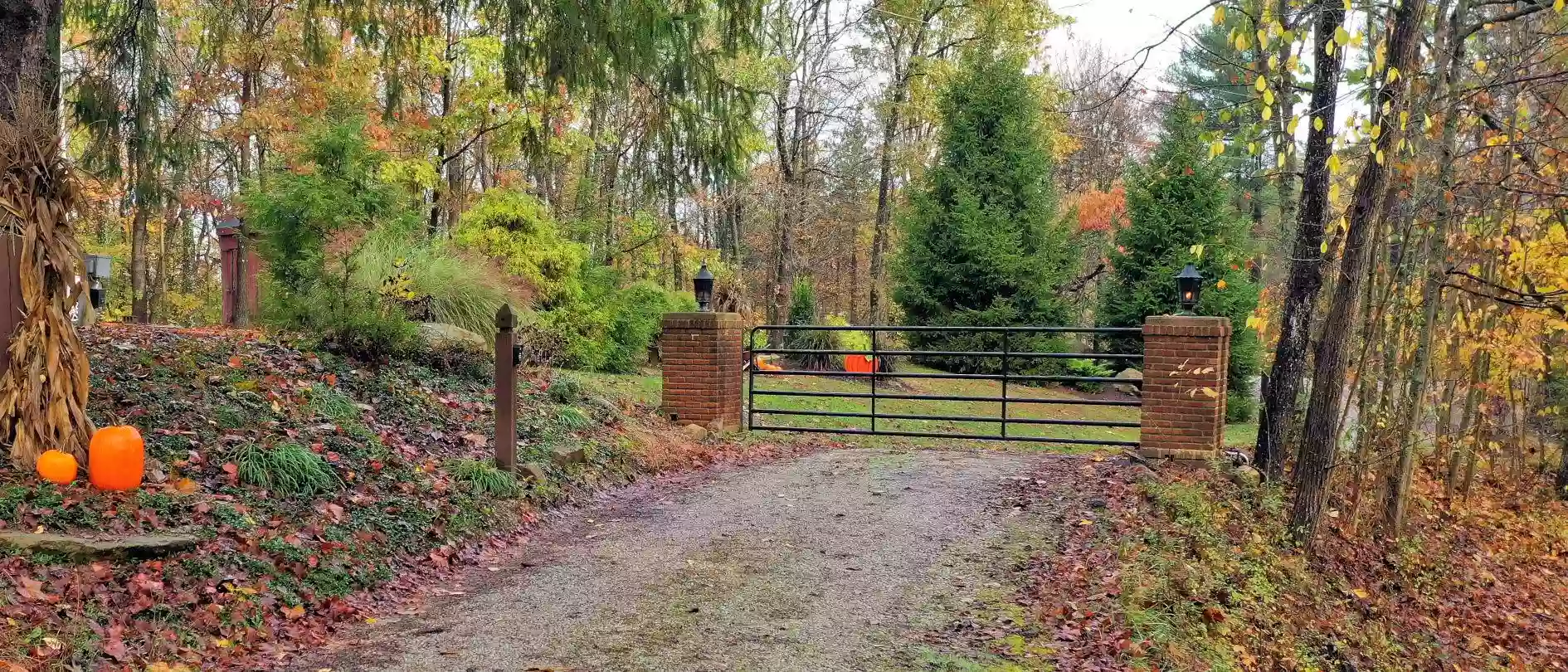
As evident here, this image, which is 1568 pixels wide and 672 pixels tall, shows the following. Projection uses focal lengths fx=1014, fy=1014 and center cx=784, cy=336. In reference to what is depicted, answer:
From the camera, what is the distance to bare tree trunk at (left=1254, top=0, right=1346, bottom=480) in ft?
26.7

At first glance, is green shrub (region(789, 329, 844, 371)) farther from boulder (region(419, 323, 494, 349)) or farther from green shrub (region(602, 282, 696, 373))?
boulder (region(419, 323, 494, 349))

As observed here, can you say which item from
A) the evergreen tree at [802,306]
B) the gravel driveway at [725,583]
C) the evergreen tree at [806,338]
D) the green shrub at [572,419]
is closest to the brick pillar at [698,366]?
the green shrub at [572,419]

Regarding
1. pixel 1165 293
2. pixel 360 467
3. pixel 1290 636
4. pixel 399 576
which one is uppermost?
pixel 1165 293

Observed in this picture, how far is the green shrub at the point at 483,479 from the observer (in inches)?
265

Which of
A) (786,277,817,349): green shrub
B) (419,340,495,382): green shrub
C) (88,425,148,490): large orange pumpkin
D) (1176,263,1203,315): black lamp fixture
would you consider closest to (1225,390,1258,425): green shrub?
(786,277,817,349): green shrub

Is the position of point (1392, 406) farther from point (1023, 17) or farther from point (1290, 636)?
point (1023, 17)

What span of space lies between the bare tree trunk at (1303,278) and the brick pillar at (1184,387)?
0.42 meters

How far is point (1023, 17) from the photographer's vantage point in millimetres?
20453

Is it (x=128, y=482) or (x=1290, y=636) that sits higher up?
(x=128, y=482)

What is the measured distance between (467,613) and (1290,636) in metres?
4.41

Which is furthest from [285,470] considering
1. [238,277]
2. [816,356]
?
[238,277]

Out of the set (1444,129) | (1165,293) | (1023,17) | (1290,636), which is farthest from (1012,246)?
(1290,636)

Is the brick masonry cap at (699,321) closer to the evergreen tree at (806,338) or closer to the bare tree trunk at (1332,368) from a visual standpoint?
the bare tree trunk at (1332,368)

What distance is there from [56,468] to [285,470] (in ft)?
3.62
